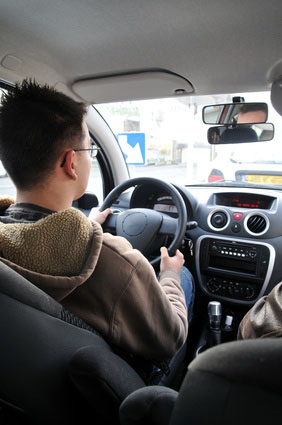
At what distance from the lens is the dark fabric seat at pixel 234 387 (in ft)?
1.39

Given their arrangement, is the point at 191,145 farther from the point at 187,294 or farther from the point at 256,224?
the point at 187,294

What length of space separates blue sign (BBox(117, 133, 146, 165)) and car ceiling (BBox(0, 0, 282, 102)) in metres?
0.74

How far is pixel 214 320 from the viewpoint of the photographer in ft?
6.89

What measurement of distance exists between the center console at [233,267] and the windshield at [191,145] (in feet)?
1.97

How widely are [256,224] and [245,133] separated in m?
0.65

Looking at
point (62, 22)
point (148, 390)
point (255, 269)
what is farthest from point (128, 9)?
point (255, 269)

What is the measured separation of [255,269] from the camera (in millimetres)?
2215

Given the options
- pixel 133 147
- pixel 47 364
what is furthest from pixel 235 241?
pixel 47 364

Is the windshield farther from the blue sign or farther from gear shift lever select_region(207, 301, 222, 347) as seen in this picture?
gear shift lever select_region(207, 301, 222, 347)

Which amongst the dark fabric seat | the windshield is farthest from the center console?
the dark fabric seat

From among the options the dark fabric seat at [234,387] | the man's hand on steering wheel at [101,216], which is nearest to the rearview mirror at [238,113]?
the man's hand on steering wheel at [101,216]

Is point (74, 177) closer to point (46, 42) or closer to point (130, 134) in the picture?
point (46, 42)

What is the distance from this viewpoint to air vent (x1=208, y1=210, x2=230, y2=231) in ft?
7.68

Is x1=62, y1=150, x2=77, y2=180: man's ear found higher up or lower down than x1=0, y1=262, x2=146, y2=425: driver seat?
higher up
